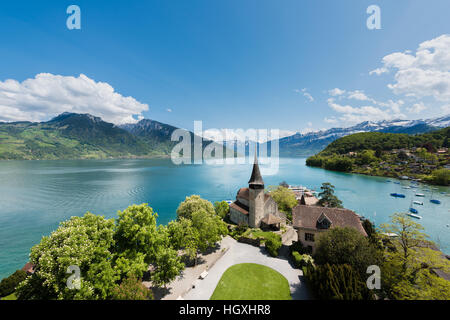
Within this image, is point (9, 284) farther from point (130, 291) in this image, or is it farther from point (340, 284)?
point (340, 284)

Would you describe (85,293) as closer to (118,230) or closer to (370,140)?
(118,230)

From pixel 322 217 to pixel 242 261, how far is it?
14.7m

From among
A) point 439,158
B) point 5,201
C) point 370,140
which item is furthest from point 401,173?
point 5,201

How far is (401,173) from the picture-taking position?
112 metres

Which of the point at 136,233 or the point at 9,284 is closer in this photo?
the point at 9,284

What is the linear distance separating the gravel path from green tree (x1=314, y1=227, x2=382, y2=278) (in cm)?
434

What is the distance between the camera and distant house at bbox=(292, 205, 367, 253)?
86.5ft

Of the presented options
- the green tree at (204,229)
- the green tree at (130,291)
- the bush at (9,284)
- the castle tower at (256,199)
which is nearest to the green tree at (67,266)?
the green tree at (130,291)

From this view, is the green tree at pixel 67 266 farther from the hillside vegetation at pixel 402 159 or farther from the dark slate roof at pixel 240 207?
the hillside vegetation at pixel 402 159

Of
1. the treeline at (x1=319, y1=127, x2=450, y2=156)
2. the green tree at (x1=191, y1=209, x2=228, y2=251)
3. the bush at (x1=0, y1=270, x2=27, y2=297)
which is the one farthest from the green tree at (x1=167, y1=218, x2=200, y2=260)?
the treeline at (x1=319, y1=127, x2=450, y2=156)

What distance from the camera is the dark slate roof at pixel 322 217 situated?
26.5 m

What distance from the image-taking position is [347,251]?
62.2ft

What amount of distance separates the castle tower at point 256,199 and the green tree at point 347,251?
54.9ft

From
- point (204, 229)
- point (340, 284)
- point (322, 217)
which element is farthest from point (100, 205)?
point (340, 284)
